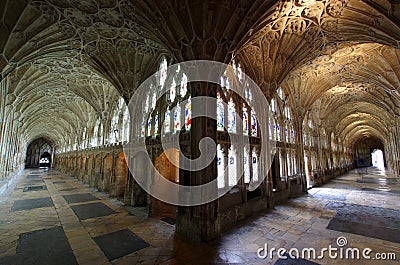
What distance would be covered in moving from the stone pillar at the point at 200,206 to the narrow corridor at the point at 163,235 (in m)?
0.34

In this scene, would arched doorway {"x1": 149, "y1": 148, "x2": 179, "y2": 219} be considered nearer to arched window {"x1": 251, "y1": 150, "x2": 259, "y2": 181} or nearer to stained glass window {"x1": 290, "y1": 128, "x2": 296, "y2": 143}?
arched window {"x1": 251, "y1": 150, "x2": 259, "y2": 181}

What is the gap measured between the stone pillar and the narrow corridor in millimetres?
336

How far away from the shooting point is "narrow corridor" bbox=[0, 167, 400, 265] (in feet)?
14.9

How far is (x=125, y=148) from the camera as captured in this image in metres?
11.5

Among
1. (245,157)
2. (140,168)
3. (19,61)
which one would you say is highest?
(19,61)

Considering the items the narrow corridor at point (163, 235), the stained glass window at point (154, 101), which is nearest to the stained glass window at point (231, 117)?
the narrow corridor at point (163, 235)

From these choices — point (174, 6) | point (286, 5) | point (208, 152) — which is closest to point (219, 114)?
point (208, 152)

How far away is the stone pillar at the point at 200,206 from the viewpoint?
18.4ft

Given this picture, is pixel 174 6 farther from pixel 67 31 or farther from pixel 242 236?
pixel 242 236

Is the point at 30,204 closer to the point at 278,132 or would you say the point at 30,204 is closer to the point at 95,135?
the point at 95,135

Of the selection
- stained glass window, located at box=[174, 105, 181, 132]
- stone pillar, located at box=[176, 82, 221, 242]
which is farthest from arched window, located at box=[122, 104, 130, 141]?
stone pillar, located at box=[176, 82, 221, 242]

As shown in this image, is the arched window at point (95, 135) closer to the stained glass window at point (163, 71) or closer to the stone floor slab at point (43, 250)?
the stained glass window at point (163, 71)

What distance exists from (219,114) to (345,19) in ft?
24.0

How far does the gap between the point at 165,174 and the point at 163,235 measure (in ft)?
12.8
